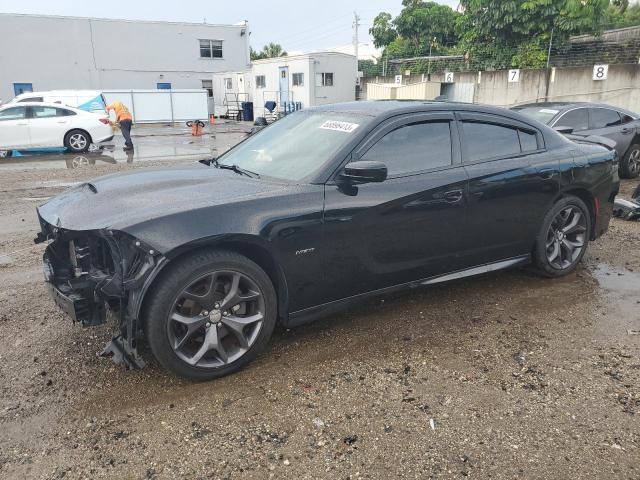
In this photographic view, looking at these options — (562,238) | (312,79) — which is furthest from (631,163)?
(312,79)

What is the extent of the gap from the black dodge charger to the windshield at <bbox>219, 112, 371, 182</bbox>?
0.05ft

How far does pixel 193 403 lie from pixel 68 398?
2.42ft

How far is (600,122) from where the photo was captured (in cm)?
982

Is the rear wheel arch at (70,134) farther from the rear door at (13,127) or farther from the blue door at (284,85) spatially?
the blue door at (284,85)

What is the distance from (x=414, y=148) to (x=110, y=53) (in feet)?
127

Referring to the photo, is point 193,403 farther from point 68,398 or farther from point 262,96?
point 262,96

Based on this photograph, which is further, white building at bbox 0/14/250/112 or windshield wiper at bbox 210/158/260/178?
white building at bbox 0/14/250/112

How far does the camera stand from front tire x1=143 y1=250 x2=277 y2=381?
117 inches

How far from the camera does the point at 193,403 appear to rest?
300cm

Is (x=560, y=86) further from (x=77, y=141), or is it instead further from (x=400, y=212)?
(x=400, y=212)

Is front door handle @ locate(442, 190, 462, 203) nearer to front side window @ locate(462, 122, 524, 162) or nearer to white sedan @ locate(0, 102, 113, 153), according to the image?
front side window @ locate(462, 122, 524, 162)

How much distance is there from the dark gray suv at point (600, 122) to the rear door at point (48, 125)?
12.7 m

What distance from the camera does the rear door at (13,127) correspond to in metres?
14.9

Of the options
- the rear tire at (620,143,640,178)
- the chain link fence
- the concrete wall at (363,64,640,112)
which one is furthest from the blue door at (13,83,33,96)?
the rear tire at (620,143,640,178)
